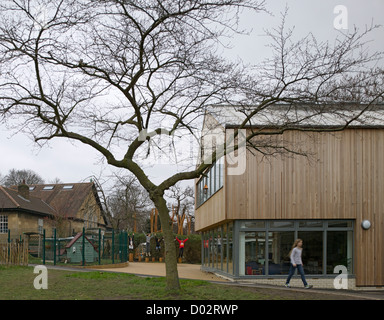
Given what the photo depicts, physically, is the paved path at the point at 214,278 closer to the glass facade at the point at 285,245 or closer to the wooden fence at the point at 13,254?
the glass facade at the point at 285,245

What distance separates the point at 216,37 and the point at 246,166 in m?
8.70

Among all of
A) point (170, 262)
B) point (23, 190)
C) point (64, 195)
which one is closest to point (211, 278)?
point (170, 262)

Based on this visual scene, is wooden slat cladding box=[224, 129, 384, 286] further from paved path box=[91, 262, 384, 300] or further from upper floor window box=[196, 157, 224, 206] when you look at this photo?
paved path box=[91, 262, 384, 300]

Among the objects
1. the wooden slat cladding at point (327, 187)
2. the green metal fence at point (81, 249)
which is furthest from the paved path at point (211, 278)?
the wooden slat cladding at point (327, 187)

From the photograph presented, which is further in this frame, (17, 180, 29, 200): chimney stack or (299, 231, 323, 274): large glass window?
(17, 180, 29, 200): chimney stack

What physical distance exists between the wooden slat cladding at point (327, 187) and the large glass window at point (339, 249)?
322 millimetres

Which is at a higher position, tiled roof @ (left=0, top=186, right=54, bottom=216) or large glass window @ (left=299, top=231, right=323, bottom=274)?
tiled roof @ (left=0, top=186, right=54, bottom=216)

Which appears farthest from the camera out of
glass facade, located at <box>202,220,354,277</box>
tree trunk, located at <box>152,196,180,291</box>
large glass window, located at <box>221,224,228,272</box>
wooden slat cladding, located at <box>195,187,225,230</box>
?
large glass window, located at <box>221,224,228,272</box>

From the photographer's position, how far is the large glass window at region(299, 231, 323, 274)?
64.4 feet

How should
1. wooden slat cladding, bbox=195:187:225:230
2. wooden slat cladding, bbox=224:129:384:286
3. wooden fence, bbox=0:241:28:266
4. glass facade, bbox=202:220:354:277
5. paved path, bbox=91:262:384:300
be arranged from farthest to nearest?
1. wooden fence, bbox=0:241:28:266
2. wooden slat cladding, bbox=195:187:225:230
3. glass facade, bbox=202:220:354:277
4. wooden slat cladding, bbox=224:129:384:286
5. paved path, bbox=91:262:384:300

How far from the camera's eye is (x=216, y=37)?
449 inches

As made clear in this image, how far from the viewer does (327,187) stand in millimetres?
19844

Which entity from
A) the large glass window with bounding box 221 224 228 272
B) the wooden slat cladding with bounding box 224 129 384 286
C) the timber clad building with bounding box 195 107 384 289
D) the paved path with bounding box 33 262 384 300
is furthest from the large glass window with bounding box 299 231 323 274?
the large glass window with bounding box 221 224 228 272
